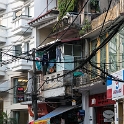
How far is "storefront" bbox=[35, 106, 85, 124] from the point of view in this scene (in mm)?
21906

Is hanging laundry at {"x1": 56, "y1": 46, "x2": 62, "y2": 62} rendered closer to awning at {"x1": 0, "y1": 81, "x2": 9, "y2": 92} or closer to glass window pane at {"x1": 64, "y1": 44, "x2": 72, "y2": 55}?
glass window pane at {"x1": 64, "y1": 44, "x2": 72, "y2": 55}

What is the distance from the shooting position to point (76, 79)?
22.1 metres

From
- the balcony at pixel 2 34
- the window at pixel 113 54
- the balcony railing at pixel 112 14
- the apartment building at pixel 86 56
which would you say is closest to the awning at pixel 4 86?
the balcony at pixel 2 34

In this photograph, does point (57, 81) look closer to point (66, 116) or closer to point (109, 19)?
point (66, 116)

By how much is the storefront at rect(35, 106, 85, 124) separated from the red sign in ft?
2.85

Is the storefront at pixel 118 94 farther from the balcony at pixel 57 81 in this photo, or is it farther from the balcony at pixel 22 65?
the balcony at pixel 22 65

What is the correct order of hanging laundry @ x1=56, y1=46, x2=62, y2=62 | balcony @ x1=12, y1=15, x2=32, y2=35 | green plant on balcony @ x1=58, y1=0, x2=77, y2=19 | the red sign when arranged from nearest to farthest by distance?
1. the red sign
2. green plant on balcony @ x1=58, y1=0, x2=77, y2=19
3. hanging laundry @ x1=56, y1=46, x2=62, y2=62
4. balcony @ x1=12, y1=15, x2=32, y2=35

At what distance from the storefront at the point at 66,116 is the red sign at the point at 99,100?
0.87 meters

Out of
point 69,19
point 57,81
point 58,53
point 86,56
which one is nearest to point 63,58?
point 58,53

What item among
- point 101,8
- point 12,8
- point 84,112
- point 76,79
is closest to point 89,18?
point 101,8

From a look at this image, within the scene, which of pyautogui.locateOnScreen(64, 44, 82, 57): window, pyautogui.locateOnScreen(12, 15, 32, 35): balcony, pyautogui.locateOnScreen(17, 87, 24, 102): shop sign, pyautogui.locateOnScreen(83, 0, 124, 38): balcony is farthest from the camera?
pyautogui.locateOnScreen(12, 15, 32, 35): balcony

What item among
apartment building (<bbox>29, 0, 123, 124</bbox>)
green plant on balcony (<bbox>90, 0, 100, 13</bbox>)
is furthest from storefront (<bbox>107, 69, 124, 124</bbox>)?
green plant on balcony (<bbox>90, 0, 100, 13</bbox>)

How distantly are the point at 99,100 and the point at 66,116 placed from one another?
3600 mm

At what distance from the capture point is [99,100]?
20859mm
